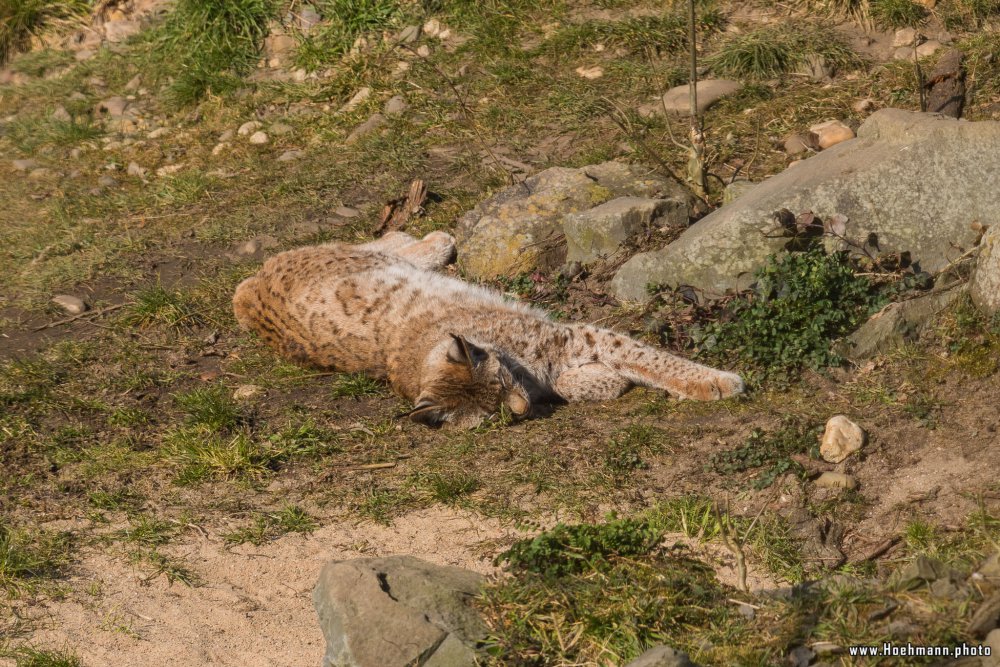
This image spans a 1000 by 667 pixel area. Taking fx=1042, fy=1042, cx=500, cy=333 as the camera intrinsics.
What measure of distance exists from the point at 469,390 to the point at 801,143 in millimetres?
3599

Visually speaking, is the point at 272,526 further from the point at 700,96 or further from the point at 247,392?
the point at 700,96

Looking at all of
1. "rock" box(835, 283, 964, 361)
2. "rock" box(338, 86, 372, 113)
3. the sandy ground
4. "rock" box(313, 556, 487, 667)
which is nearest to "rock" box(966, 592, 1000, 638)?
"rock" box(313, 556, 487, 667)

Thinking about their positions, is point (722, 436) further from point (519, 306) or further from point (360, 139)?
point (360, 139)

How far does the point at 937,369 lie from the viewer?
216 inches

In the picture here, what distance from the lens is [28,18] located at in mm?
12922

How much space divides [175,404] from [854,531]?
4.17 meters

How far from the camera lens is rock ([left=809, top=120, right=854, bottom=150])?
777 centimetres

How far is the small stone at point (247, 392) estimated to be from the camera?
21.8ft

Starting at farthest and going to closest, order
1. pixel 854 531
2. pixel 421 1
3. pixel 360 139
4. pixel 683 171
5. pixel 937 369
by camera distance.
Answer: pixel 421 1
pixel 360 139
pixel 683 171
pixel 937 369
pixel 854 531

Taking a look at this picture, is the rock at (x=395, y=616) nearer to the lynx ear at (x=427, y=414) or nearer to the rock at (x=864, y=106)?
the lynx ear at (x=427, y=414)

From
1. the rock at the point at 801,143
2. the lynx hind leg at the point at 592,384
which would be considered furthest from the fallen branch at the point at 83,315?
the rock at the point at 801,143

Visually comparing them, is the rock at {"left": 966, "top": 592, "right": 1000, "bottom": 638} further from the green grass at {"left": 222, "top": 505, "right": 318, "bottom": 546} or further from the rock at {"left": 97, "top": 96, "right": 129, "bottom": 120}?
the rock at {"left": 97, "top": 96, "right": 129, "bottom": 120}

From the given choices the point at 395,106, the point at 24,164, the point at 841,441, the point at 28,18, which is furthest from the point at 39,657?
the point at 28,18

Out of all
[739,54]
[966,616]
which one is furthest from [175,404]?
[739,54]
